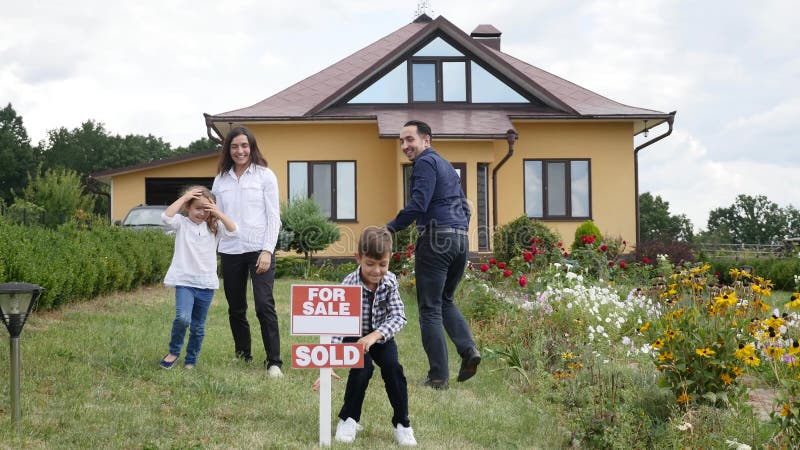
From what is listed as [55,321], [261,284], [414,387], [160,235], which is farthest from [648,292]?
[160,235]

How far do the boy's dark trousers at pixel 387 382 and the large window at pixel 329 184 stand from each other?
1563 cm

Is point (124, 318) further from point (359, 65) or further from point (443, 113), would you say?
point (359, 65)

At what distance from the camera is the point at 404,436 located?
4.81m

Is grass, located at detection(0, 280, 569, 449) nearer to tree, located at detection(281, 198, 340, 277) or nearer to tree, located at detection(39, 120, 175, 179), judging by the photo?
tree, located at detection(281, 198, 340, 277)

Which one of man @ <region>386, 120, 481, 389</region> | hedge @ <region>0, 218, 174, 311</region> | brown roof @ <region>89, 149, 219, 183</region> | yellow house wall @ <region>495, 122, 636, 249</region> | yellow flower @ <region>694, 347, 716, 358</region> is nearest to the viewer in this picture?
yellow flower @ <region>694, 347, 716, 358</region>

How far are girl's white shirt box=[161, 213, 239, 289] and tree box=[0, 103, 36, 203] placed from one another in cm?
5913

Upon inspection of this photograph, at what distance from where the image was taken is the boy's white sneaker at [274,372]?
635cm

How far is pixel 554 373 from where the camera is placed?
22.4 feet

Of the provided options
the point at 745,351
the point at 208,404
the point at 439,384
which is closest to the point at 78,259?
the point at 208,404

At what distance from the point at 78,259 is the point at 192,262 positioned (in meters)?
4.12

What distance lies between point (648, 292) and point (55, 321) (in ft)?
21.0

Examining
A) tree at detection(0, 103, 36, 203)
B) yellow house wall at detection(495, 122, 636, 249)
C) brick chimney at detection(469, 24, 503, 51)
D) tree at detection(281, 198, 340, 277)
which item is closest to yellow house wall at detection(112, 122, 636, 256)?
yellow house wall at detection(495, 122, 636, 249)

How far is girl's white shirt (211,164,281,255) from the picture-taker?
A: 21.4ft

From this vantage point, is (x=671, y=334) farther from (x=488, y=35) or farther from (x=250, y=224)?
(x=488, y=35)
